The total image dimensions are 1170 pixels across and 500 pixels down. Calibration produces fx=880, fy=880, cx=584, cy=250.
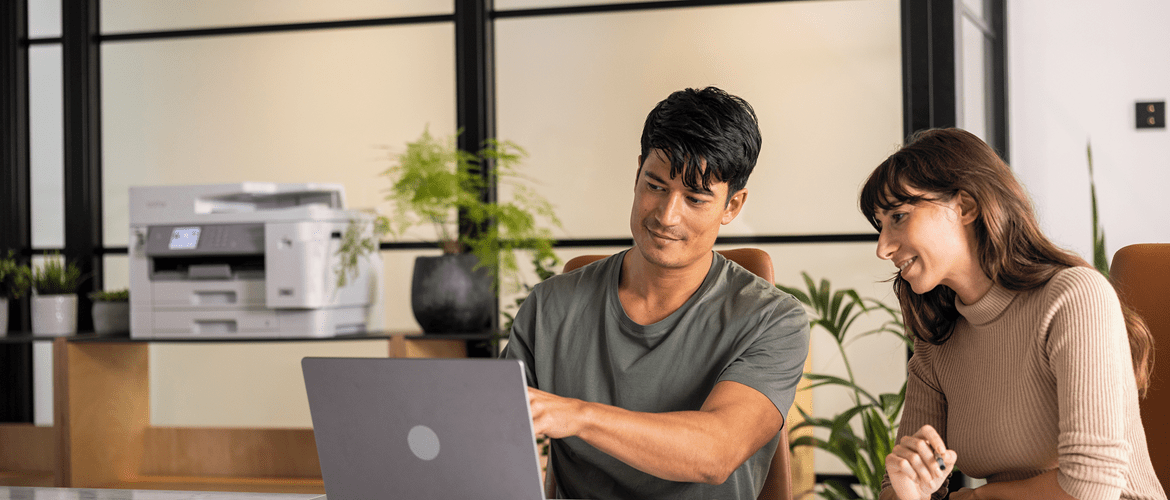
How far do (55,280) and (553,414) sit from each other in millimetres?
2694

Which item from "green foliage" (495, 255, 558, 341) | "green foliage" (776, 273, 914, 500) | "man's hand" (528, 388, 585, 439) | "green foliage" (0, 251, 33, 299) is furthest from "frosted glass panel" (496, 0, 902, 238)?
"man's hand" (528, 388, 585, 439)

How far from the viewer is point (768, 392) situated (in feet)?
4.12

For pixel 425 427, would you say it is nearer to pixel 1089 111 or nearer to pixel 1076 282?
pixel 1076 282

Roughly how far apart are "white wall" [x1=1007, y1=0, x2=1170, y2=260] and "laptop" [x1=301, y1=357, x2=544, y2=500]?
2.60 m

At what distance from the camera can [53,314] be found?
9.90 ft

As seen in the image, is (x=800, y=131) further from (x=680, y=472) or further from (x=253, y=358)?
(x=253, y=358)

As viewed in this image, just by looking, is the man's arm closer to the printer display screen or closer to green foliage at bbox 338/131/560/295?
green foliage at bbox 338/131/560/295

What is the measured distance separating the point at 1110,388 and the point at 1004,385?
147 mm

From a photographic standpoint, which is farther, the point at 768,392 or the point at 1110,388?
the point at 768,392

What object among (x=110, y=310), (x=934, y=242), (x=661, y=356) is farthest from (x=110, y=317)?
(x=934, y=242)

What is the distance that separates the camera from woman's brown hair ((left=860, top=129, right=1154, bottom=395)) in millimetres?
1189

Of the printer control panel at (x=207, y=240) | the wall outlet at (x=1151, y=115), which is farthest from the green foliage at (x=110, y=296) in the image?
the wall outlet at (x=1151, y=115)

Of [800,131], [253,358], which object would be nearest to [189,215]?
[253,358]

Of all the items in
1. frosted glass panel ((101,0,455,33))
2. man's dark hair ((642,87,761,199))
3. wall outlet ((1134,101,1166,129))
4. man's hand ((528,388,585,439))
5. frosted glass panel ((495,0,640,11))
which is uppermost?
frosted glass panel ((101,0,455,33))
